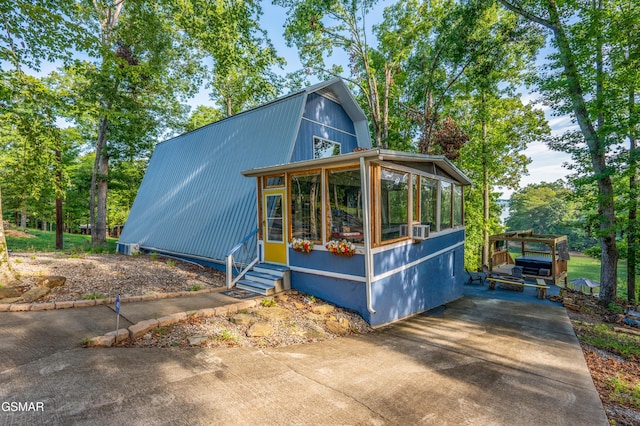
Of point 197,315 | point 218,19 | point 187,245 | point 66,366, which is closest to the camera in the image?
point 66,366

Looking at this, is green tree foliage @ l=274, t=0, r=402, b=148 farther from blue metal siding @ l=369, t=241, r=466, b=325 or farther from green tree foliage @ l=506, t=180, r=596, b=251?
green tree foliage @ l=506, t=180, r=596, b=251

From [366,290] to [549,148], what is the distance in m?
11.1

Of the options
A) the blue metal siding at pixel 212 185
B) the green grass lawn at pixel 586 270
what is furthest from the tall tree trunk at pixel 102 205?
the green grass lawn at pixel 586 270

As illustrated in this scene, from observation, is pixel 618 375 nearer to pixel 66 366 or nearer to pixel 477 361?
pixel 477 361

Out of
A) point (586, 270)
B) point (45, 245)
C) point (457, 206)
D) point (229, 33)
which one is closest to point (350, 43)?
point (229, 33)

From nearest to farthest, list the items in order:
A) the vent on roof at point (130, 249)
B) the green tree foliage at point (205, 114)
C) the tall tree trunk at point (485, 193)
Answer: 1. the vent on roof at point (130, 249)
2. the tall tree trunk at point (485, 193)
3. the green tree foliage at point (205, 114)

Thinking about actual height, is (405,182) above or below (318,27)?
below

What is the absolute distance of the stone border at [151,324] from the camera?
11.8 ft

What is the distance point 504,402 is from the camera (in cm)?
313

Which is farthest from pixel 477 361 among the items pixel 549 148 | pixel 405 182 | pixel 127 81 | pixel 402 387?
pixel 127 81

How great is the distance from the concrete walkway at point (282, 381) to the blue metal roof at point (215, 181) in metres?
4.44

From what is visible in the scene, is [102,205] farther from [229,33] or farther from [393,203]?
[393,203]

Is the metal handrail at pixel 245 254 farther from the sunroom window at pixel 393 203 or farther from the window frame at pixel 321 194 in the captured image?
the sunroom window at pixel 393 203

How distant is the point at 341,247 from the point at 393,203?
67.0 inches
